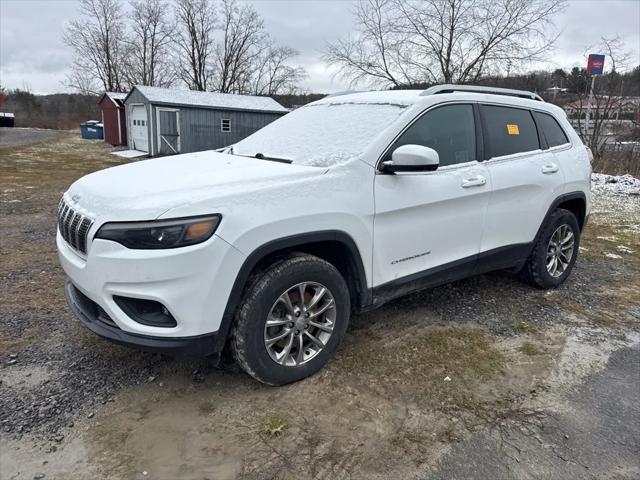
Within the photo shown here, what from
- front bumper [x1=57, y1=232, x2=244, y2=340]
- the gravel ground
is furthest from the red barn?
front bumper [x1=57, y1=232, x2=244, y2=340]

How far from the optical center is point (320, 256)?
3.12m

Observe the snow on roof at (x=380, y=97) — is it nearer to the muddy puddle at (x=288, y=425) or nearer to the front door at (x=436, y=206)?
the front door at (x=436, y=206)

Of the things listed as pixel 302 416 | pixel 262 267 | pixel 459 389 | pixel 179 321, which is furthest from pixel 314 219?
pixel 459 389

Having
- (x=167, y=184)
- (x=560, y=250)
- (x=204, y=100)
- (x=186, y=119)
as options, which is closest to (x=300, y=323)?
(x=167, y=184)

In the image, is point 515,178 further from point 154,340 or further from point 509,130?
point 154,340

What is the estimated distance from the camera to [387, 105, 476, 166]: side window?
3373 millimetres

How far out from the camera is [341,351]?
3.39 metres

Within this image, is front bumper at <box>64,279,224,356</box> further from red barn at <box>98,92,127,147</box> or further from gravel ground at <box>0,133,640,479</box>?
red barn at <box>98,92,127,147</box>

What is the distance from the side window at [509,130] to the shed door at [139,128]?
2108 centimetres

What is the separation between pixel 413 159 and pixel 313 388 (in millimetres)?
1544

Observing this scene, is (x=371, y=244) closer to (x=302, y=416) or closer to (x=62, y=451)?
(x=302, y=416)

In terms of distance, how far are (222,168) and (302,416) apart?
160cm

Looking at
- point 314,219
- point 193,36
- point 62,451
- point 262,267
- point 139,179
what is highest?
point 193,36

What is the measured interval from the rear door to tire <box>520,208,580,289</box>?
0.19 meters
